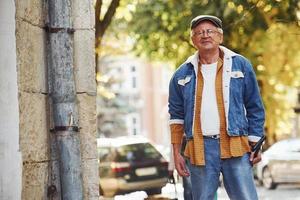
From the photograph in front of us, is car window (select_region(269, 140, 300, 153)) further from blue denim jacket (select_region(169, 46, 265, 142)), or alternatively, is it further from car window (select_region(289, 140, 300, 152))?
blue denim jacket (select_region(169, 46, 265, 142))

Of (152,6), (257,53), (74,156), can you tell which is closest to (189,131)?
(74,156)

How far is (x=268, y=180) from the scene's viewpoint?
21469 mm

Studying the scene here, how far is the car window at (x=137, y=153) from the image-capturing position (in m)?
17.1

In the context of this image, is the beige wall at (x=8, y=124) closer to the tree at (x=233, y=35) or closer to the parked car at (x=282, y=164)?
the tree at (x=233, y=35)

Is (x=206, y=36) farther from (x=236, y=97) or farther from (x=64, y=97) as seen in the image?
(x=64, y=97)

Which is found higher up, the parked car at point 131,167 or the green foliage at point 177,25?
the green foliage at point 177,25

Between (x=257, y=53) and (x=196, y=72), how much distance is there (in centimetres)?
1551

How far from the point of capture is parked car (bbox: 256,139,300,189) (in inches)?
798

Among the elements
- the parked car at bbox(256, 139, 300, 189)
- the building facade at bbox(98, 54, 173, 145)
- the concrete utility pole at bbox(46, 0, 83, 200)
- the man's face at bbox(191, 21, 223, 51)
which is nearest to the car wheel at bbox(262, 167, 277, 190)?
the parked car at bbox(256, 139, 300, 189)

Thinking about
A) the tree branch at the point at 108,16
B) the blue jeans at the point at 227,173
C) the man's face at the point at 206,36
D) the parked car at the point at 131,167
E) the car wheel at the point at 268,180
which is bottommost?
the car wheel at the point at 268,180

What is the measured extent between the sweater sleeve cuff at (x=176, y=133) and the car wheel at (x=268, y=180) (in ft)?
52.9

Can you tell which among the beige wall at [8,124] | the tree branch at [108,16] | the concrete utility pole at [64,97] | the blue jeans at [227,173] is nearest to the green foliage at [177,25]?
the tree branch at [108,16]

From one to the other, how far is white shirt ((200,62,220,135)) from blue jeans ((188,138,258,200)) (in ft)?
0.25

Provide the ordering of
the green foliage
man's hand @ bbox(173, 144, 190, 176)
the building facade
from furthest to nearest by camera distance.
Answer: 1. the building facade
2. the green foliage
3. man's hand @ bbox(173, 144, 190, 176)
